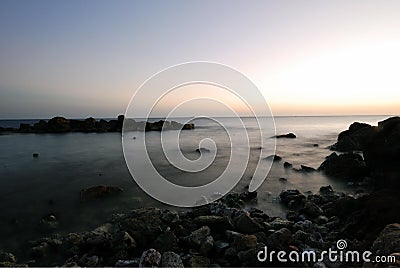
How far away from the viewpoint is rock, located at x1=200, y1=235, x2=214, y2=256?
5.09 m

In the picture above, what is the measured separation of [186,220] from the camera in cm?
673

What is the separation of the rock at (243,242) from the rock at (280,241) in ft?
0.96

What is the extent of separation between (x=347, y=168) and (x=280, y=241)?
959 centimetres

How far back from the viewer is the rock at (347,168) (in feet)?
39.9

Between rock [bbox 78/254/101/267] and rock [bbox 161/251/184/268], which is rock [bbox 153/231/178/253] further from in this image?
rock [bbox 78/254/101/267]

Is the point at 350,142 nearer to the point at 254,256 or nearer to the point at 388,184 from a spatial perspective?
the point at 388,184

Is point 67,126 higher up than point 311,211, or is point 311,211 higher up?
point 67,126

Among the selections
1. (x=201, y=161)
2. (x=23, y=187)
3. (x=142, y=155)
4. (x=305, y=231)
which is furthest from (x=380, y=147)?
(x=142, y=155)

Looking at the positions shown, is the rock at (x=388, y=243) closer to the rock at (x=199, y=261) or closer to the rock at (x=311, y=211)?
the rock at (x=199, y=261)

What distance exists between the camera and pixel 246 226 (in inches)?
233

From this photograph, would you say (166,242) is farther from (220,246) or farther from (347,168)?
(347,168)

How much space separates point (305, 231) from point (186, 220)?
2.88 m

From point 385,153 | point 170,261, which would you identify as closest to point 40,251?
point 170,261

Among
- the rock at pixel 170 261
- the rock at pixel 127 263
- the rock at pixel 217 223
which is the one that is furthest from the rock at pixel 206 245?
the rock at pixel 127 263
